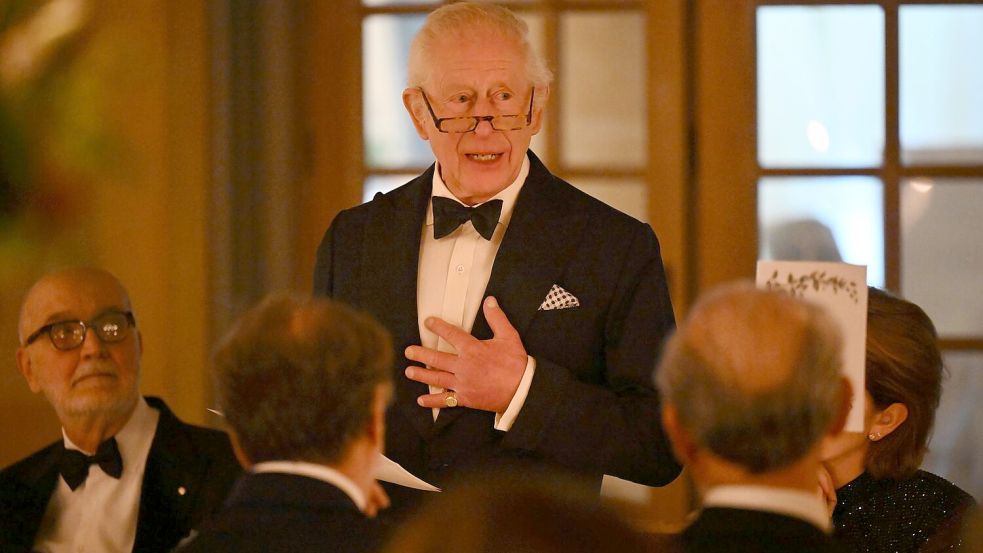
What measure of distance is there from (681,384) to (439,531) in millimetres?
532

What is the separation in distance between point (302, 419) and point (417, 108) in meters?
0.90

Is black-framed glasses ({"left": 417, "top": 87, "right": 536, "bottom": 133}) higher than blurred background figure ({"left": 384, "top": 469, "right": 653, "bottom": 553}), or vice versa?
black-framed glasses ({"left": 417, "top": 87, "right": 536, "bottom": 133})

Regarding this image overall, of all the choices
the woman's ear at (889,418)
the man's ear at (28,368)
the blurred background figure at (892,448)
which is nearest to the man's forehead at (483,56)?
the blurred background figure at (892,448)

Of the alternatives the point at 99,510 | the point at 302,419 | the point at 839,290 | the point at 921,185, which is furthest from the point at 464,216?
the point at 921,185

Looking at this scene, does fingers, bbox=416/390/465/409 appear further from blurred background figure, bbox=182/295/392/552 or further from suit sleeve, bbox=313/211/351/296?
blurred background figure, bbox=182/295/392/552

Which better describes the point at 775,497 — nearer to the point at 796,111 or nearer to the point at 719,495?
the point at 719,495

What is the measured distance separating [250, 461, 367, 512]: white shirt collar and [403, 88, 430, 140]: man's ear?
89 cm

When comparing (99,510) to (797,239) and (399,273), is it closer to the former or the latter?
(399,273)

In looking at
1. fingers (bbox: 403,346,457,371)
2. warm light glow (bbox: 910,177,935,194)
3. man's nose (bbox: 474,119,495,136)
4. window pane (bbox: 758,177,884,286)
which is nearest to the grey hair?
man's nose (bbox: 474,119,495,136)

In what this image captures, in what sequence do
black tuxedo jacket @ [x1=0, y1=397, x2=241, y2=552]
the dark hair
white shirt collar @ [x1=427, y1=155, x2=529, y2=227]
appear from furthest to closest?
black tuxedo jacket @ [x1=0, y1=397, x2=241, y2=552] → white shirt collar @ [x1=427, y1=155, x2=529, y2=227] → the dark hair

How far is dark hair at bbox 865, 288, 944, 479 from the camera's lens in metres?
2.19

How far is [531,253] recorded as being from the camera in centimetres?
225

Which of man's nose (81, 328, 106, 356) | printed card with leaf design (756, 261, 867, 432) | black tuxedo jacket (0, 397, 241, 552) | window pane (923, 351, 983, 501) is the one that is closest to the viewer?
printed card with leaf design (756, 261, 867, 432)

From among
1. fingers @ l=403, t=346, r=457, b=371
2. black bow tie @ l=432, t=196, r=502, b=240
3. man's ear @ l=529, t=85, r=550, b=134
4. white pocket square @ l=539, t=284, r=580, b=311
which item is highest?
man's ear @ l=529, t=85, r=550, b=134
